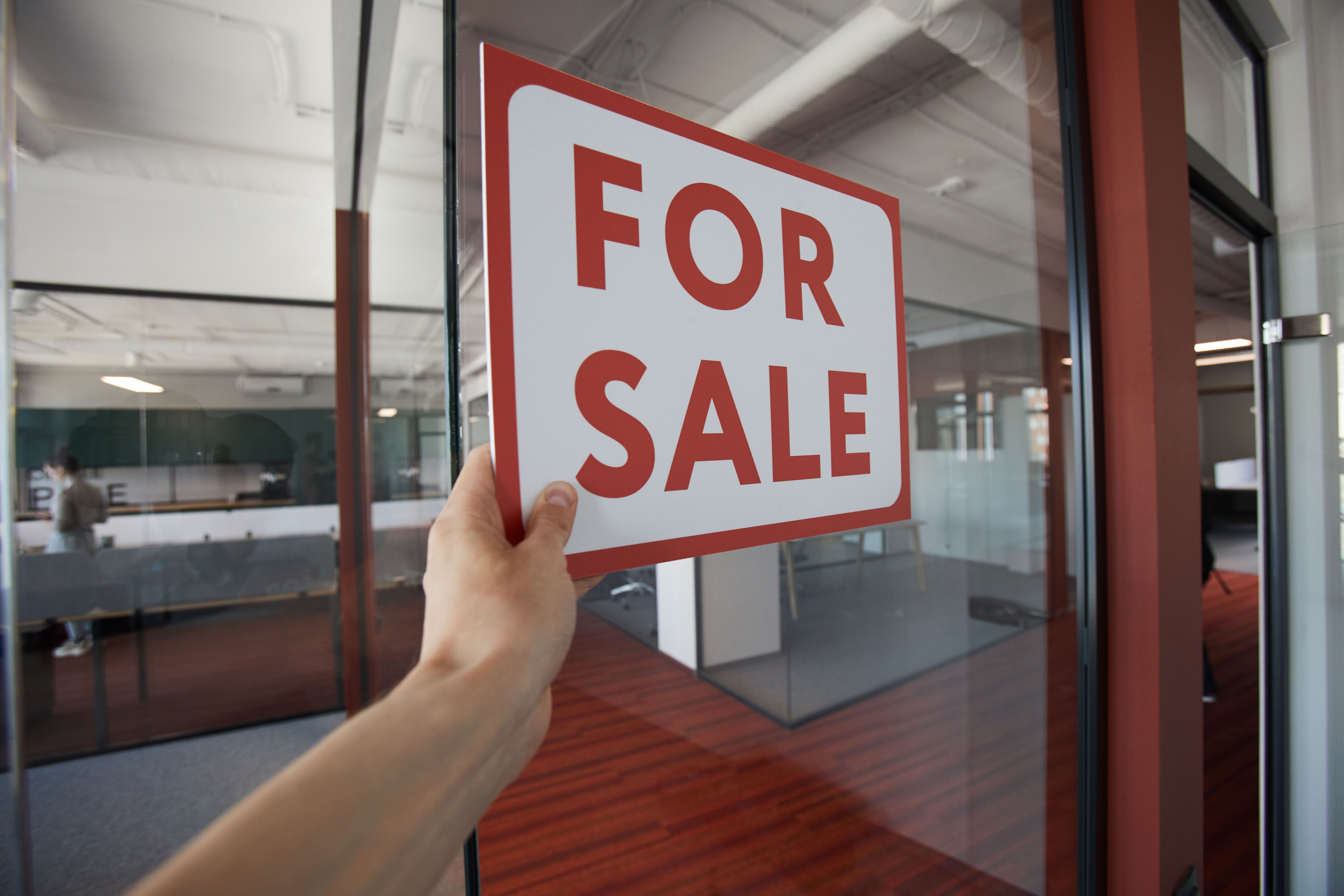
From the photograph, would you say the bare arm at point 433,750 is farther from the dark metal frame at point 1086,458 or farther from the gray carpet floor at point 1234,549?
the gray carpet floor at point 1234,549

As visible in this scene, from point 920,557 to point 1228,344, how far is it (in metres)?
1.29

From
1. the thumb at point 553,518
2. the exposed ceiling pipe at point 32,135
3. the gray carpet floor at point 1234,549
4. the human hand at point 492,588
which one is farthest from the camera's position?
the gray carpet floor at point 1234,549

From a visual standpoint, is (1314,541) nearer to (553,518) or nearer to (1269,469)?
(1269,469)

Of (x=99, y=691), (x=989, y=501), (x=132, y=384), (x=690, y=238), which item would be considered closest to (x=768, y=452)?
(x=690, y=238)

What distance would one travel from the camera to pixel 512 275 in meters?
0.57

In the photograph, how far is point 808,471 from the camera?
808 mm

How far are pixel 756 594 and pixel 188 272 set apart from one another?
6.68ft

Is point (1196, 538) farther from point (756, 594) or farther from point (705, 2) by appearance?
point (705, 2)

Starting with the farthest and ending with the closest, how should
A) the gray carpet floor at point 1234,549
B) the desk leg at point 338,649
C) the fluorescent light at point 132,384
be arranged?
the gray carpet floor at point 1234,549 < the desk leg at point 338,649 < the fluorescent light at point 132,384

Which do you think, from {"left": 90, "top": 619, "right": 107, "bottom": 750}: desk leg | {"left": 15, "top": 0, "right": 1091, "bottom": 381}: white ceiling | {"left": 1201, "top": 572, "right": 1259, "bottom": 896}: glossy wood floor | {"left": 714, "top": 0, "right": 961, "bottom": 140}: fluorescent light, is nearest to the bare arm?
{"left": 15, "top": 0, "right": 1091, "bottom": 381}: white ceiling

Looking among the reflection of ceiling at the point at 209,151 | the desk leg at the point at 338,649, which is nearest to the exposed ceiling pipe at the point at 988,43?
the reflection of ceiling at the point at 209,151

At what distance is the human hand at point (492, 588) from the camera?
417 mm

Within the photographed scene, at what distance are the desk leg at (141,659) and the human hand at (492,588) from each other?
1.46 metres

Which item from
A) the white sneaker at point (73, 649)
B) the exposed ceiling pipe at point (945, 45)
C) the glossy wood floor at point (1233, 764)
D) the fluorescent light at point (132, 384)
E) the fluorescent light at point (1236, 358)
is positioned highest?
the exposed ceiling pipe at point (945, 45)
